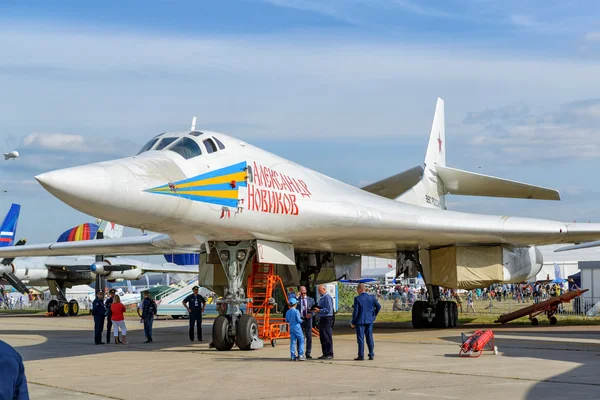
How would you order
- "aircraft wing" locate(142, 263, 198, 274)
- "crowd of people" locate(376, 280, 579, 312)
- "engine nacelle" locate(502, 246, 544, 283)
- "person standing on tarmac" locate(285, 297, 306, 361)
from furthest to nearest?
"crowd of people" locate(376, 280, 579, 312), "aircraft wing" locate(142, 263, 198, 274), "engine nacelle" locate(502, 246, 544, 283), "person standing on tarmac" locate(285, 297, 306, 361)

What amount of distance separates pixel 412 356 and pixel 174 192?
4614 millimetres

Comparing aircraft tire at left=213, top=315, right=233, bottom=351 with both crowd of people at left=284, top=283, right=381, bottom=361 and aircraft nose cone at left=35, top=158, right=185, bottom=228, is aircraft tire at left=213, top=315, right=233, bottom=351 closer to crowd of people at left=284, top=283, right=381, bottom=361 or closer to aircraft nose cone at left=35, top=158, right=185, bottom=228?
crowd of people at left=284, top=283, right=381, bottom=361

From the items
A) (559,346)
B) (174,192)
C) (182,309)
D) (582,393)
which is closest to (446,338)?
(559,346)

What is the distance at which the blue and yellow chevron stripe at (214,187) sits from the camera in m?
12.2

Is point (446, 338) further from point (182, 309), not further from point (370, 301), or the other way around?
point (182, 309)

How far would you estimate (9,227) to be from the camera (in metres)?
40.0

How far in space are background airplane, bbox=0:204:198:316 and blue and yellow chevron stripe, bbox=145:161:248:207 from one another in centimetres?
2228

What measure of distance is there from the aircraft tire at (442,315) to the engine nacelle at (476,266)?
1.37m

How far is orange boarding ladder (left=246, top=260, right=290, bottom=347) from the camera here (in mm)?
14891

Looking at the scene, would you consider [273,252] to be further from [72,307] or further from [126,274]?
[72,307]

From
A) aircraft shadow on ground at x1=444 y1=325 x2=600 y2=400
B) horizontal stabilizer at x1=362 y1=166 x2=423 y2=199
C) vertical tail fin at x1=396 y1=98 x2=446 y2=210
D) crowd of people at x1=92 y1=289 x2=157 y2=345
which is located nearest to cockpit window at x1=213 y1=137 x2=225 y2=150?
crowd of people at x1=92 y1=289 x2=157 y2=345

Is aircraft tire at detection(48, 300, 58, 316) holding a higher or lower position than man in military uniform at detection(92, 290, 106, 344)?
lower

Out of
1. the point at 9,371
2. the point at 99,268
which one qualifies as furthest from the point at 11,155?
the point at 9,371

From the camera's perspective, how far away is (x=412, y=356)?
12.8 metres
